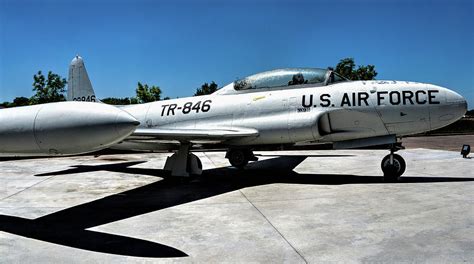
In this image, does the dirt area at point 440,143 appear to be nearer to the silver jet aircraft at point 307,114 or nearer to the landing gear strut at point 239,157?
the silver jet aircraft at point 307,114

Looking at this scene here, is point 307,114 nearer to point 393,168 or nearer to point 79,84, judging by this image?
point 393,168

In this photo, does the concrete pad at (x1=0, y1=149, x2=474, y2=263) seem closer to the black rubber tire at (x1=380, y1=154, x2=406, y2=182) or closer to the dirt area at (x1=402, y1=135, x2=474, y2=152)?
the black rubber tire at (x1=380, y1=154, x2=406, y2=182)

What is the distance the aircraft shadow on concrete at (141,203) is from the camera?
4.33m

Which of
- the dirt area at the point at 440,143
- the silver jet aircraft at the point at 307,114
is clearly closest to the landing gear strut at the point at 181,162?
the silver jet aircraft at the point at 307,114

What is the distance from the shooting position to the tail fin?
13242 mm

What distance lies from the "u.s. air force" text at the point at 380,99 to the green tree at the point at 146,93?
48.9m

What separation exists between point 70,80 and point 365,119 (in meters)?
10.7

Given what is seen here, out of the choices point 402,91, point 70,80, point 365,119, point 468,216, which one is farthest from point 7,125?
point 70,80

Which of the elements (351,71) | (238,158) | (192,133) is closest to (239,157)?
(238,158)

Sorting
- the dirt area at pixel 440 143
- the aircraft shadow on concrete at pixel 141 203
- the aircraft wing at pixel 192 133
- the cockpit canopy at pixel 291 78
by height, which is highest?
the cockpit canopy at pixel 291 78

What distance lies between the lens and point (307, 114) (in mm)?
8789

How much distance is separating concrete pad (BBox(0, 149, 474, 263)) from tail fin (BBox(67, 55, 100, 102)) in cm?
421

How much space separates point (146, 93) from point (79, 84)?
43454 millimetres

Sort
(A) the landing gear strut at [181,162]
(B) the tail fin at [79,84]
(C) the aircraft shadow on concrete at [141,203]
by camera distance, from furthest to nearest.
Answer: (B) the tail fin at [79,84]
(A) the landing gear strut at [181,162]
(C) the aircraft shadow on concrete at [141,203]
